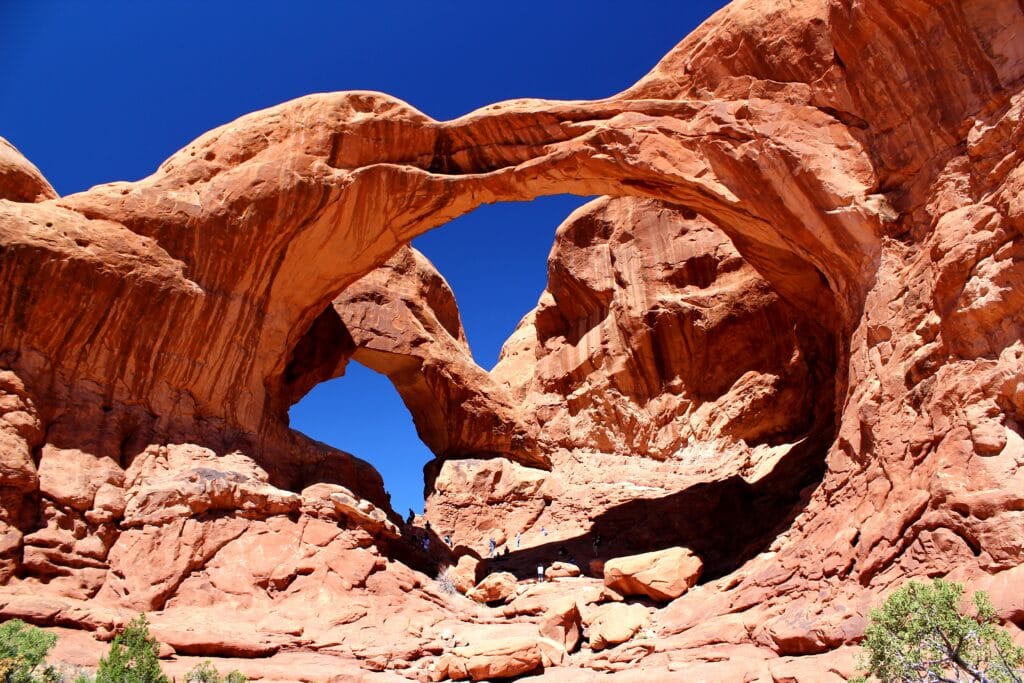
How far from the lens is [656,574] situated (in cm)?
1593

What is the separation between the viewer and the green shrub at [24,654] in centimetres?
907

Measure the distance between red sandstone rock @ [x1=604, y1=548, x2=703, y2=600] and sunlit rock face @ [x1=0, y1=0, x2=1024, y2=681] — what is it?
0.48m

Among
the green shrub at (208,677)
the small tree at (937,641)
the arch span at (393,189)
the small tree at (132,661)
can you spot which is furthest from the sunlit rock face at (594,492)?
the green shrub at (208,677)

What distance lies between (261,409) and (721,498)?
12.7 meters

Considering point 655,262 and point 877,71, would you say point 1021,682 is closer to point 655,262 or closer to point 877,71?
point 877,71

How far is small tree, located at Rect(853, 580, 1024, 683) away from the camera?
321 inches

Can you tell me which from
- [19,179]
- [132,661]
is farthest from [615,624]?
[19,179]

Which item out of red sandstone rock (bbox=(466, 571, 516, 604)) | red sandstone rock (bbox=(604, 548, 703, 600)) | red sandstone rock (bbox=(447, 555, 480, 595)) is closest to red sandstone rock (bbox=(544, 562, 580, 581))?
red sandstone rock (bbox=(466, 571, 516, 604))

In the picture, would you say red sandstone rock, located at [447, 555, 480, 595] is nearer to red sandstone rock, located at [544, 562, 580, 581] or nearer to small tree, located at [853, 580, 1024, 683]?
red sandstone rock, located at [544, 562, 580, 581]

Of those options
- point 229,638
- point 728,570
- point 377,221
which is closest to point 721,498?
point 728,570

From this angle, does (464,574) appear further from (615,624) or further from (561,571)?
(615,624)

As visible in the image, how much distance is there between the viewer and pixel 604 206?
29.8 meters

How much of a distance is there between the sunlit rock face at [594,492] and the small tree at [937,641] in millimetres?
1329

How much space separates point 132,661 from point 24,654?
1928mm
